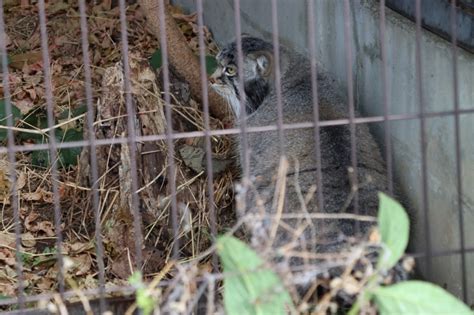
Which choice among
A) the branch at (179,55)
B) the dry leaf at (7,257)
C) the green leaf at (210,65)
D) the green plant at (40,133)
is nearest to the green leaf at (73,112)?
the green plant at (40,133)

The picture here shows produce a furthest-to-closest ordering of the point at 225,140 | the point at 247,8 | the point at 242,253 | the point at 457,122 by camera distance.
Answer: the point at 247,8
the point at 225,140
the point at 457,122
the point at 242,253

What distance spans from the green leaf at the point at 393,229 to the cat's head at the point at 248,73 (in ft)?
9.64

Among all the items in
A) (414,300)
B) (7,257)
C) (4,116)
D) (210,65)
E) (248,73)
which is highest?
(210,65)

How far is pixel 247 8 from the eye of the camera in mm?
8391

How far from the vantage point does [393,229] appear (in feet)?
11.2

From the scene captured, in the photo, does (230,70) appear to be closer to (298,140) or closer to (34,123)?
(298,140)

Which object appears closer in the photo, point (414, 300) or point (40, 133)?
point (414, 300)

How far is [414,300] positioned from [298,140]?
2.36m

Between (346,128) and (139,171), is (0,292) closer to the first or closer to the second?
(139,171)

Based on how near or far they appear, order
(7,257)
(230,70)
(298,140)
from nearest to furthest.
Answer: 1. (298,140)
2. (7,257)
3. (230,70)

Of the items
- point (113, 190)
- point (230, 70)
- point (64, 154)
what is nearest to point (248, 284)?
point (113, 190)

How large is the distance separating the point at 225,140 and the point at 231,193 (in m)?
0.56

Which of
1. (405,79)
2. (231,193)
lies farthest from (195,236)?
(405,79)

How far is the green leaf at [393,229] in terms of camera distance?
3375 mm
